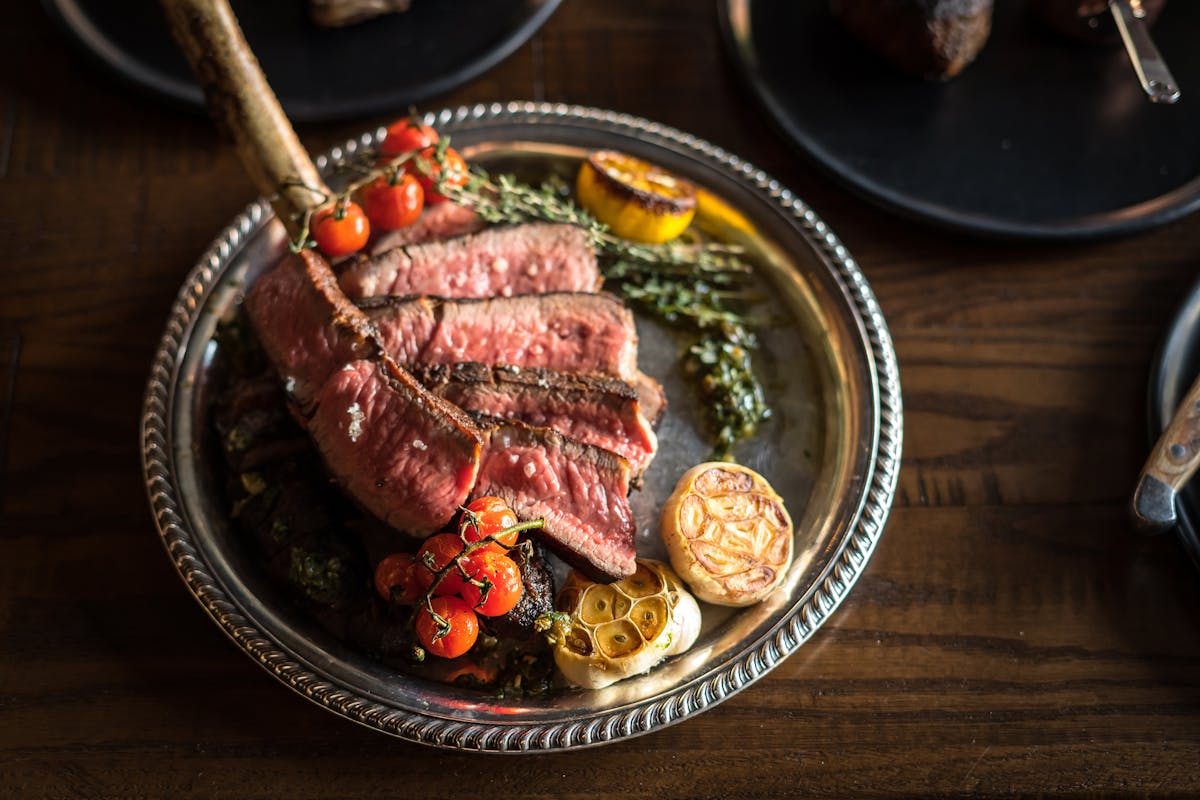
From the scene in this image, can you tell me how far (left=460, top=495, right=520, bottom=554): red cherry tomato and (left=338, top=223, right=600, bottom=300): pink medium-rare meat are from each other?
65 cm

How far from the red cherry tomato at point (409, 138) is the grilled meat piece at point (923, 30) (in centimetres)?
138

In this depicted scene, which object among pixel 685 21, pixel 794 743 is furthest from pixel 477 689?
pixel 685 21

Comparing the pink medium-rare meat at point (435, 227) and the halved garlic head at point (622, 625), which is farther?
the pink medium-rare meat at point (435, 227)

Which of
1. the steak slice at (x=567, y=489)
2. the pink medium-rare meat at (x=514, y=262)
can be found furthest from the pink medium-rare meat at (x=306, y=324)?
the steak slice at (x=567, y=489)

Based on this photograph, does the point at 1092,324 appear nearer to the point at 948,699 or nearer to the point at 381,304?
the point at 948,699

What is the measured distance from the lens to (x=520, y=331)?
2.41 metres

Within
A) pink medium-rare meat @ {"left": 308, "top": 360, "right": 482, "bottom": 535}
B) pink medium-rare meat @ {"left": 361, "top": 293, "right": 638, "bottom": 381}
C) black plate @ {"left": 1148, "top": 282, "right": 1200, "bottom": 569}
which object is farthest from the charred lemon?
black plate @ {"left": 1148, "top": 282, "right": 1200, "bottom": 569}

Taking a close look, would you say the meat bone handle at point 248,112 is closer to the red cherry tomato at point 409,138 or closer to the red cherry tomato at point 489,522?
the red cherry tomato at point 409,138

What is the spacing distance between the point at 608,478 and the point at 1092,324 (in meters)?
1.59

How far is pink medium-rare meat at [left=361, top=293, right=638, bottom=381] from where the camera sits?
92.1 inches

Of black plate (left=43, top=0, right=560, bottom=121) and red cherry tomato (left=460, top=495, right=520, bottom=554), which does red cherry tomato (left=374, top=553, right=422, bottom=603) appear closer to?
red cherry tomato (left=460, top=495, right=520, bottom=554)

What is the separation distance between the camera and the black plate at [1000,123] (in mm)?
2916

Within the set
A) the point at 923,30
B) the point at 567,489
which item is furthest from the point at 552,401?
the point at 923,30

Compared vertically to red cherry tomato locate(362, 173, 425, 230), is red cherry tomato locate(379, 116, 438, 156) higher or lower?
higher
